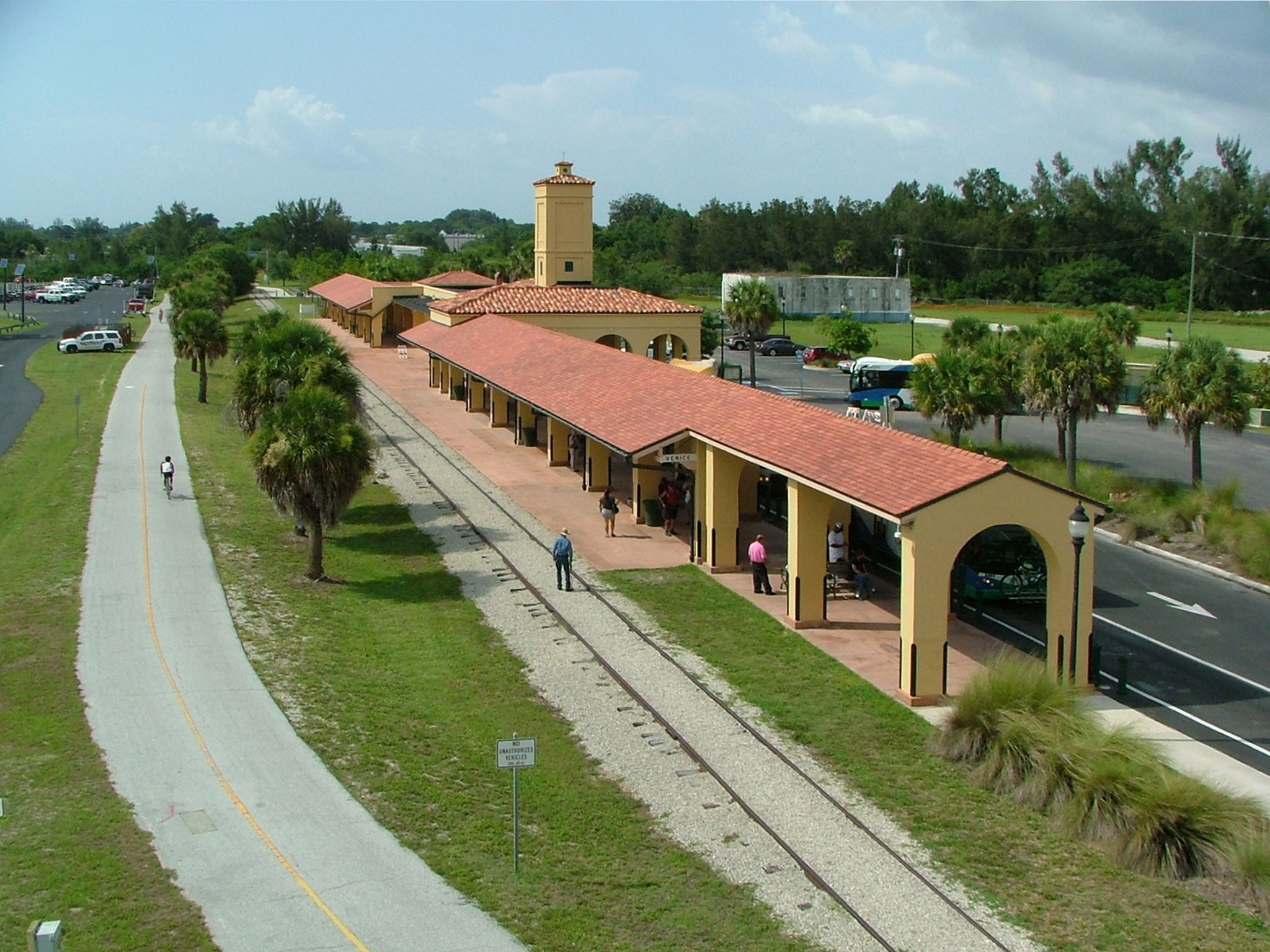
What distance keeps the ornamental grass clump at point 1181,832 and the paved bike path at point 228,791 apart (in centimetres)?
629

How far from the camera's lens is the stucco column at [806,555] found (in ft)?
72.0

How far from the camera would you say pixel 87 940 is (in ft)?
38.0

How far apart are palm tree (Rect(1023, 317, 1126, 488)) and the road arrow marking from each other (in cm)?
930

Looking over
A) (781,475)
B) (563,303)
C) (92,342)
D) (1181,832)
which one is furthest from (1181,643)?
(92,342)

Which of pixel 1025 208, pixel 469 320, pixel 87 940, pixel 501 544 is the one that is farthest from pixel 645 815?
pixel 1025 208

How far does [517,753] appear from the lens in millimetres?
12906

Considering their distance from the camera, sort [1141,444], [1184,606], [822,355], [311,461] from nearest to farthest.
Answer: [1184,606], [311,461], [1141,444], [822,355]

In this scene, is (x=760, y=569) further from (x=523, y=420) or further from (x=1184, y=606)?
(x=523, y=420)

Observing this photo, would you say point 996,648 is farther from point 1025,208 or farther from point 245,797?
point 1025,208

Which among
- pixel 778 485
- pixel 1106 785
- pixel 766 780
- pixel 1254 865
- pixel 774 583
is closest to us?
pixel 1254 865

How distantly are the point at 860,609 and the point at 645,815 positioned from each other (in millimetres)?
9516

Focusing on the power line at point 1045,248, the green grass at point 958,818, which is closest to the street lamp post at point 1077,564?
the green grass at point 958,818

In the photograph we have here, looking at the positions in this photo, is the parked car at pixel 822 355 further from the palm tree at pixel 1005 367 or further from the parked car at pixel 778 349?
the palm tree at pixel 1005 367

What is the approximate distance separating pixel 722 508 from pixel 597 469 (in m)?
8.17
